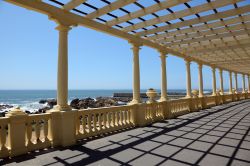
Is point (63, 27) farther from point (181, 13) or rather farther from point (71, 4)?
point (181, 13)

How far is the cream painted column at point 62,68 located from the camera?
269 inches

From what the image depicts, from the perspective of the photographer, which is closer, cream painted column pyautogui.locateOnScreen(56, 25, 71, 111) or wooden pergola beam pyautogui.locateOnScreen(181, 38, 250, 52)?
cream painted column pyautogui.locateOnScreen(56, 25, 71, 111)

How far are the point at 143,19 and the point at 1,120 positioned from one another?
19.7 feet

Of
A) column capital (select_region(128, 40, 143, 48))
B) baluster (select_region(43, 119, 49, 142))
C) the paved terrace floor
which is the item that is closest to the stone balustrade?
baluster (select_region(43, 119, 49, 142))

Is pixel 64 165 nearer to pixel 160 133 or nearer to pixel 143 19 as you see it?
pixel 160 133

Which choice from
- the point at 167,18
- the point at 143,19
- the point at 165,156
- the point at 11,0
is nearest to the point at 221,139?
the point at 165,156

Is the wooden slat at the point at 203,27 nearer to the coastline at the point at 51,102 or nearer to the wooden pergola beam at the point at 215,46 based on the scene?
the wooden pergola beam at the point at 215,46

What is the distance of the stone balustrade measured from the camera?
5.52m

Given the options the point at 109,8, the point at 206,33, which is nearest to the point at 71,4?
the point at 109,8

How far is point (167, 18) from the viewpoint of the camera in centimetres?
803

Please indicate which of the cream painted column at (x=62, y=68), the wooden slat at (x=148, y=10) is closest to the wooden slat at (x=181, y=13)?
the wooden slat at (x=148, y=10)

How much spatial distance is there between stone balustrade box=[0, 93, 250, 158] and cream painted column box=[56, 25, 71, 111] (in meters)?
0.48

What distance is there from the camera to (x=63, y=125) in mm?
6449

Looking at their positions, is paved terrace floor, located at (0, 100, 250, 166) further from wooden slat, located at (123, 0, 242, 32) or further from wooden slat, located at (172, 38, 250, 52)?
wooden slat, located at (172, 38, 250, 52)
